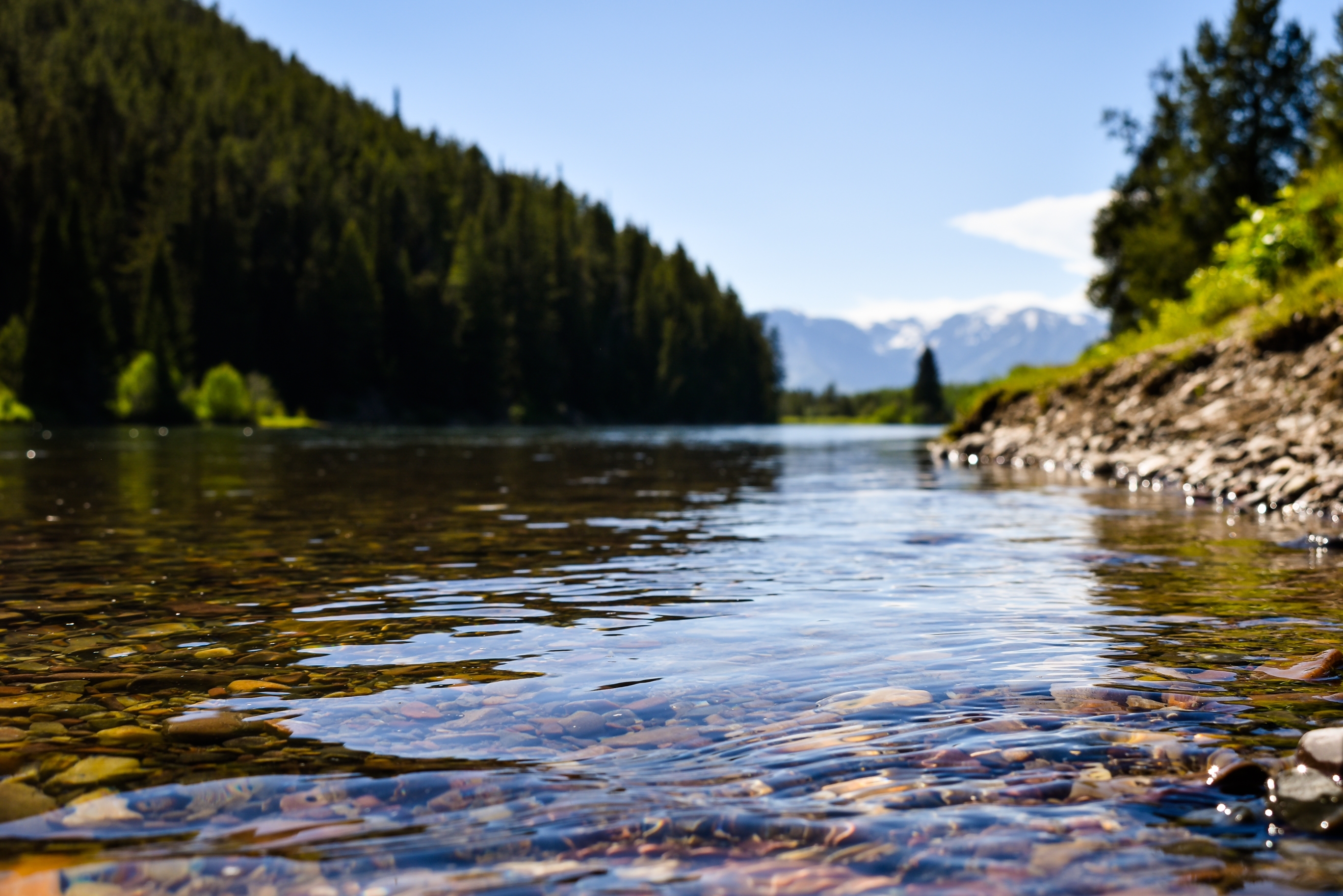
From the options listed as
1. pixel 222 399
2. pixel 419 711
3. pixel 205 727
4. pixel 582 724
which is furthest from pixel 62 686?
pixel 222 399

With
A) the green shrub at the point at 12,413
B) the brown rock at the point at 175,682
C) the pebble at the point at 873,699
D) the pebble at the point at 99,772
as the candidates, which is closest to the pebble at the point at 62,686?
the brown rock at the point at 175,682

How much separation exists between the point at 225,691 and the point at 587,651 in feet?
5.28

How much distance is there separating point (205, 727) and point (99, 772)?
480 mm

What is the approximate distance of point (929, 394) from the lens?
143 metres

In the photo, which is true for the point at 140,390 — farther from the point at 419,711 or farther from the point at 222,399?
the point at 419,711

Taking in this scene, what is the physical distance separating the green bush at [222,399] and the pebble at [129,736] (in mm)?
75370

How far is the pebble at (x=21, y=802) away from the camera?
288cm

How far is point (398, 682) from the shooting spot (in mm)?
4375

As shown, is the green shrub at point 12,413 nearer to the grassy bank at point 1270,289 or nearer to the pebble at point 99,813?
the grassy bank at point 1270,289

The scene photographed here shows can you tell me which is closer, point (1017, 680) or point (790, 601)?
point (1017, 680)

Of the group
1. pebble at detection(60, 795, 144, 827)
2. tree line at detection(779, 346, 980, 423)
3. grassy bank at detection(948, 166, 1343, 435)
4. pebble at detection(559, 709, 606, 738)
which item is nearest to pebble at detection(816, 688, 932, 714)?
pebble at detection(559, 709, 606, 738)

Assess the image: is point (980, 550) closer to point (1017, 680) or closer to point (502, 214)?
point (1017, 680)

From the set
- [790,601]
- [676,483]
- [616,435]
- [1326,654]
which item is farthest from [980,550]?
[616,435]

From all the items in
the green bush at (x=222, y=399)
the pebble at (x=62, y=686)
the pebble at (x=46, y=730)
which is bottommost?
the pebble at (x=46, y=730)
